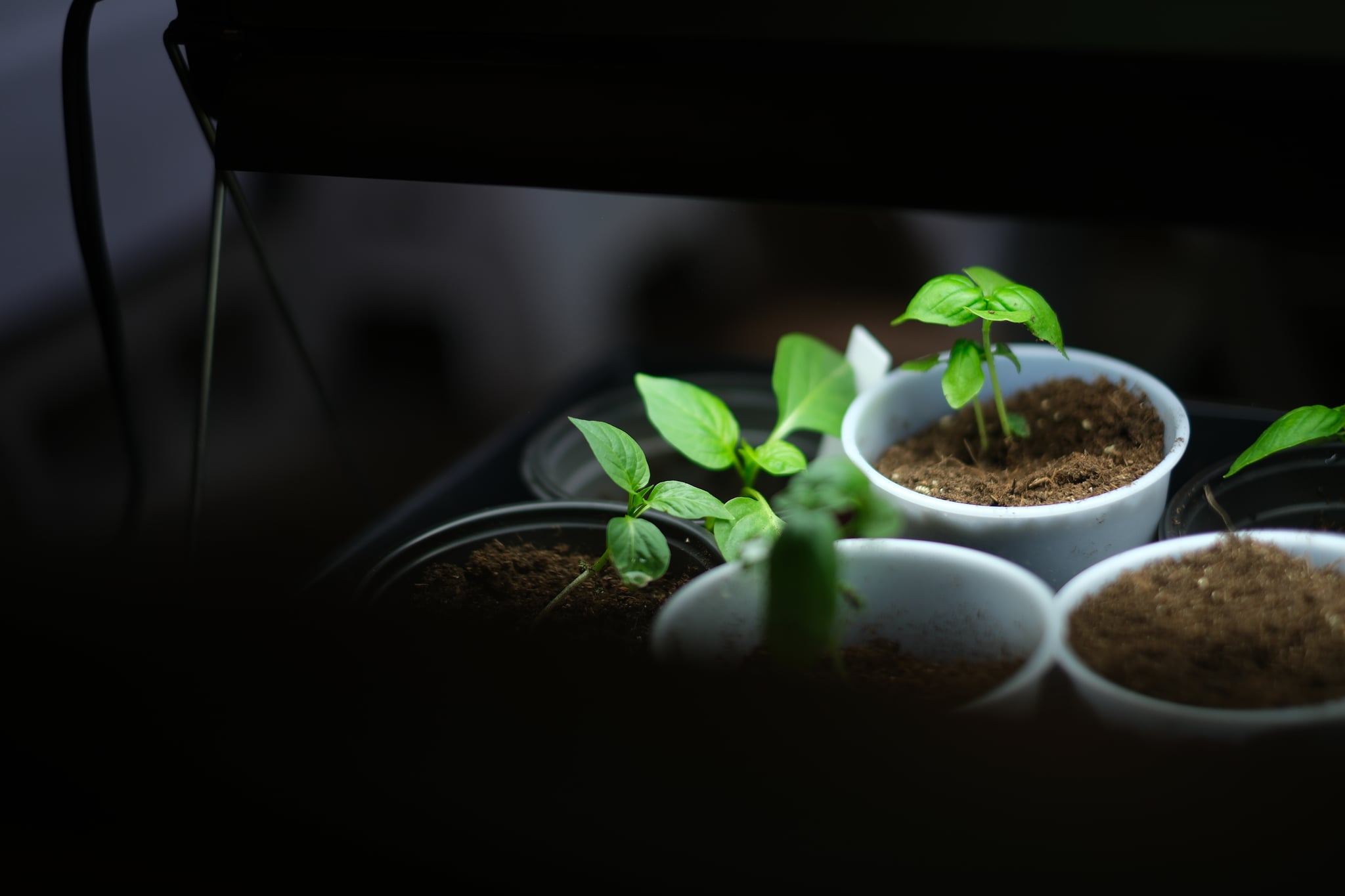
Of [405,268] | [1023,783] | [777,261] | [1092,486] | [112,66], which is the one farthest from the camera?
[405,268]

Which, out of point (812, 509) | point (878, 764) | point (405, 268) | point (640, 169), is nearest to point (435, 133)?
point (640, 169)

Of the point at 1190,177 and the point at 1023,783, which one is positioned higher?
the point at 1190,177

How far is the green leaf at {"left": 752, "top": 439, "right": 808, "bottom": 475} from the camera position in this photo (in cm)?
70

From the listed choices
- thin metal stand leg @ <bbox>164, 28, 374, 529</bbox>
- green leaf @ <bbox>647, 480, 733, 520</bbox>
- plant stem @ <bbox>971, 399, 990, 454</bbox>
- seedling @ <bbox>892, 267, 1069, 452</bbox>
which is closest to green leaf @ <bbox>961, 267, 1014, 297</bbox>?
seedling @ <bbox>892, 267, 1069, 452</bbox>

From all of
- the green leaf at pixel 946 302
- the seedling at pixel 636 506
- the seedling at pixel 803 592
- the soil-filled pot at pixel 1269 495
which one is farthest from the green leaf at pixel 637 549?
the soil-filled pot at pixel 1269 495

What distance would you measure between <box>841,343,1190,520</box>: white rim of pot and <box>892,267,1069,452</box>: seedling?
2.6 inches

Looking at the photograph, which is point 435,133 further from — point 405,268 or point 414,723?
point 405,268

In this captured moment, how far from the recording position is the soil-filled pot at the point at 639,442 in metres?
0.86

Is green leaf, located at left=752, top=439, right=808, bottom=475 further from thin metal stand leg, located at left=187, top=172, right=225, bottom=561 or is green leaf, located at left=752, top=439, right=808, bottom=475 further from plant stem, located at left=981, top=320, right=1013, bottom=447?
thin metal stand leg, located at left=187, top=172, right=225, bottom=561

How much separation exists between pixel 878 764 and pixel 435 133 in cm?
38

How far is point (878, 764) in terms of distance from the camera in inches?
12.5

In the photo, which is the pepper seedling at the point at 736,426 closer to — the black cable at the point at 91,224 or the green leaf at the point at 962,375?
the green leaf at the point at 962,375

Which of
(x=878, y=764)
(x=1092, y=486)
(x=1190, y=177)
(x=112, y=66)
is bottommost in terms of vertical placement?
(x=1092, y=486)

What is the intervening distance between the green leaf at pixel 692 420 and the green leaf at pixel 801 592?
0.26m
